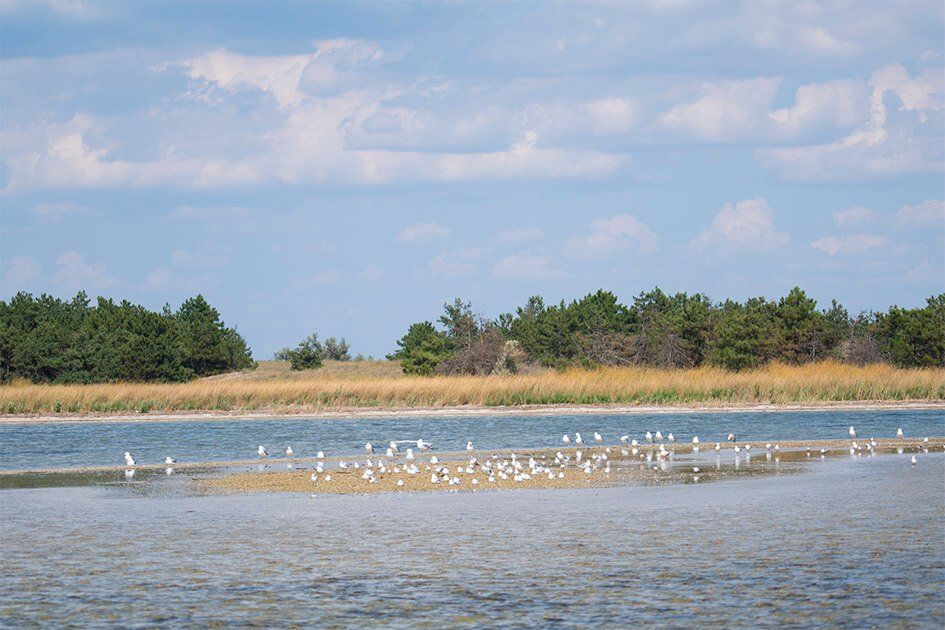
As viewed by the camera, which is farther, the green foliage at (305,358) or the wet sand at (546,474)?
the green foliage at (305,358)

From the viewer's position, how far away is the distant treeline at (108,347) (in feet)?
235

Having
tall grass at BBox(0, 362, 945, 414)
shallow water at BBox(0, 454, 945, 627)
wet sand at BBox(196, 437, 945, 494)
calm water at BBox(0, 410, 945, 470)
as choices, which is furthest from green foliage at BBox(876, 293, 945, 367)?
shallow water at BBox(0, 454, 945, 627)

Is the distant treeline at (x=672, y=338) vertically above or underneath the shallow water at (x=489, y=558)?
above

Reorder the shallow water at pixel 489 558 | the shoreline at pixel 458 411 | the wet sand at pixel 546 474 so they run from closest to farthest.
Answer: the shallow water at pixel 489 558
the wet sand at pixel 546 474
the shoreline at pixel 458 411

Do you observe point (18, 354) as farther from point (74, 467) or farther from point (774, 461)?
point (774, 461)

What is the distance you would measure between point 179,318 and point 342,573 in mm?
82632

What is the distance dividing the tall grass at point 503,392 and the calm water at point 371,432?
4.65 m

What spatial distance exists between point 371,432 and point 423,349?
121 ft

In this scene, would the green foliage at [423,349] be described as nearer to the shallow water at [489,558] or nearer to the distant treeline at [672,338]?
the distant treeline at [672,338]

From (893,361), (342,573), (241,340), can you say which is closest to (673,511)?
(342,573)

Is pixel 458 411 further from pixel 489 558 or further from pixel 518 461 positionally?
pixel 489 558

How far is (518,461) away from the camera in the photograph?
29344mm

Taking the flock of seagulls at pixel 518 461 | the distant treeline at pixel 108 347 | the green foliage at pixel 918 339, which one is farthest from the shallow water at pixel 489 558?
the distant treeline at pixel 108 347

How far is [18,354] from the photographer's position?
2793 inches
